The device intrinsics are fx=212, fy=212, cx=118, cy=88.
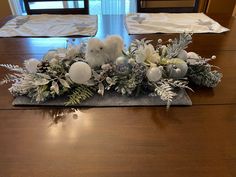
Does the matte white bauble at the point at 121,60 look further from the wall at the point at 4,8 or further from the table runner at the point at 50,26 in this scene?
the wall at the point at 4,8

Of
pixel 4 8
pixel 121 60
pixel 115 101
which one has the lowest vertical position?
pixel 4 8

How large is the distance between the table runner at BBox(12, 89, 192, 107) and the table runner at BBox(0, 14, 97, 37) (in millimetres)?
639

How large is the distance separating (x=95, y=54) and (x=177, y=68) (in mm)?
305

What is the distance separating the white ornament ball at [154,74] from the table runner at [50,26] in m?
0.66

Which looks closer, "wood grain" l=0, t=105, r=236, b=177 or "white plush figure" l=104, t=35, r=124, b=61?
"wood grain" l=0, t=105, r=236, b=177

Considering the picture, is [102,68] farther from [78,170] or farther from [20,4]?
[20,4]

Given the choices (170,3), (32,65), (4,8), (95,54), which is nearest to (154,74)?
(95,54)

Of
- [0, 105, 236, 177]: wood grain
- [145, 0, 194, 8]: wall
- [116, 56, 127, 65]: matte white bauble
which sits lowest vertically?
[0, 105, 236, 177]: wood grain

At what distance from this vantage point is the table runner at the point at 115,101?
74 cm

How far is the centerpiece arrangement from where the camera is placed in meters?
0.73

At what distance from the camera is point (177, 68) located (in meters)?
0.78

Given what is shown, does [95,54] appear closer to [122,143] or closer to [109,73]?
[109,73]

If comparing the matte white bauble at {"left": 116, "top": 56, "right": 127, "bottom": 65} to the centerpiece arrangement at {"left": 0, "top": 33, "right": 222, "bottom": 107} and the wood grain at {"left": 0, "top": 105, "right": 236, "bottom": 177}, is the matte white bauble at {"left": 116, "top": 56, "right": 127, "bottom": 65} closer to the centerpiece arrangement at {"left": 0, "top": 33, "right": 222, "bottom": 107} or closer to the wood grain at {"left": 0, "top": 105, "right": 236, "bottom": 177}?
the centerpiece arrangement at {"left": 0, "top": 33, "right": 222, "bottom": 107}

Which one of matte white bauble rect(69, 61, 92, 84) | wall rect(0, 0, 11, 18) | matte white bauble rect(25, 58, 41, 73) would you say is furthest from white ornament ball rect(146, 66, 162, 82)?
wall rect(0, 0, 11, 18)
